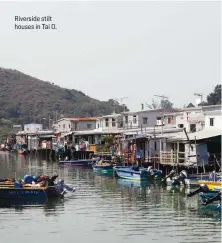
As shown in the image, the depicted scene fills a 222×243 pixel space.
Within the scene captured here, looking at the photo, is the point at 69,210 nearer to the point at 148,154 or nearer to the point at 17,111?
the point at 148,154

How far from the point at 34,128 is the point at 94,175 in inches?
3034

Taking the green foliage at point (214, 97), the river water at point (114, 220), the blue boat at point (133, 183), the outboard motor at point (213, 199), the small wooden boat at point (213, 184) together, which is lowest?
the river water at point (114, 220)

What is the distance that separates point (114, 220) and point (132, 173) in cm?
1812

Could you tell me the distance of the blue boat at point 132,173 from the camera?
149 feet

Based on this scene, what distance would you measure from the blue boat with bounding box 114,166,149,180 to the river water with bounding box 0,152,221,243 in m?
6.29

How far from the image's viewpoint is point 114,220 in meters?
28.5

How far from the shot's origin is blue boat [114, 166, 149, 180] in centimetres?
4547

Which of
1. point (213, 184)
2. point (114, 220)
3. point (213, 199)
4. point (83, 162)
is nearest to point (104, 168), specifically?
point (83, 162)

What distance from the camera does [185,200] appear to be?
34719mm

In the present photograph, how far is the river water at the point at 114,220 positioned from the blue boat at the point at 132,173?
6.29 m

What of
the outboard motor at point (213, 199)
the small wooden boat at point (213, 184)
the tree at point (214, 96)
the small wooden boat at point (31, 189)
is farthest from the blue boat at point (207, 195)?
the tree at point (214, 96)

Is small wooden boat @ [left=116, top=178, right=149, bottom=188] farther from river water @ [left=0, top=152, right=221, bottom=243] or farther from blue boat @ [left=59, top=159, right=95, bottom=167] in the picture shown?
blue boat @ [left=59, top=159, right=95, bottom=167]

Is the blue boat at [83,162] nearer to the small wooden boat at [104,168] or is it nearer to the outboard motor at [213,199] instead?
the small wooden boat at [104,168]

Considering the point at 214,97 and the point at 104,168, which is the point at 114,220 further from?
the point at 214,97
